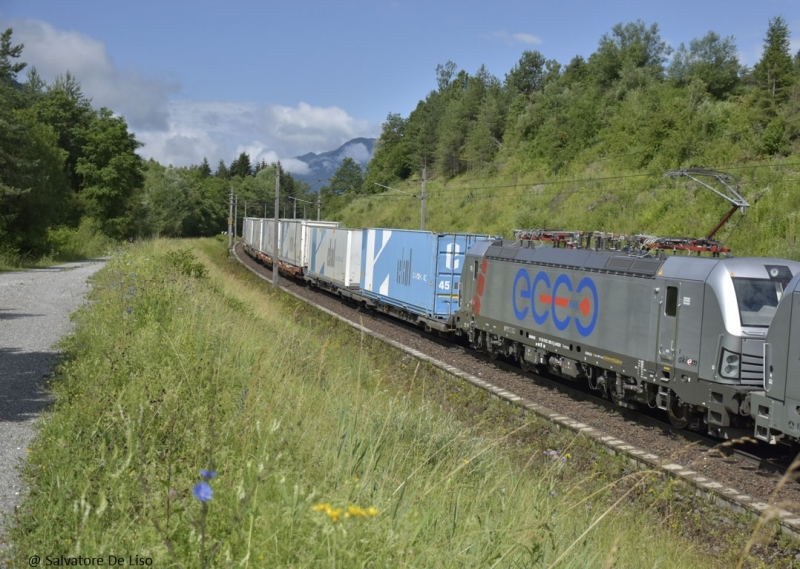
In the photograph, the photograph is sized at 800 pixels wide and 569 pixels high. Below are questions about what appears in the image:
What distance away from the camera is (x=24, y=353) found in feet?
40.0

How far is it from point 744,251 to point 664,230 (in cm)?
560

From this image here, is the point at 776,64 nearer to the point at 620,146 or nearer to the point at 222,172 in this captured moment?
the point at 620,146

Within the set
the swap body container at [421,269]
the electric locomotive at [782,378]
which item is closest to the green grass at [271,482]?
the electric locomotive at [782,378]

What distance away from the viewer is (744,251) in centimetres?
2780

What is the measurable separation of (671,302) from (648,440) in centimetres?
220

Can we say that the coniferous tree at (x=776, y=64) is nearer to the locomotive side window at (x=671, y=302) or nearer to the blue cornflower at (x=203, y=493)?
the locomotive side window at (x=671, y=302)

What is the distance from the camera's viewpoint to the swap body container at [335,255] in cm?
3041

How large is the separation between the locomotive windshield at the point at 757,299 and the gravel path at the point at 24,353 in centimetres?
928

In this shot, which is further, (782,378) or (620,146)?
(620,146)

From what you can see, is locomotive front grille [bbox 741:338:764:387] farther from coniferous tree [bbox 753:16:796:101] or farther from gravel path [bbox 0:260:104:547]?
coniferous tree [bbox 753:16:796:101]

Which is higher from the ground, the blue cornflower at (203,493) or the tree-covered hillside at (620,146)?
the tree-covered hillside at (620,146)

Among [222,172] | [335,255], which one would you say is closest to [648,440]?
[335,255]

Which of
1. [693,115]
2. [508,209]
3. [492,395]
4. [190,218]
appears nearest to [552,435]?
[492,395]

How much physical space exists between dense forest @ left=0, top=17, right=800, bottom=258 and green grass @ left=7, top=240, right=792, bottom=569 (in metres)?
29.3
